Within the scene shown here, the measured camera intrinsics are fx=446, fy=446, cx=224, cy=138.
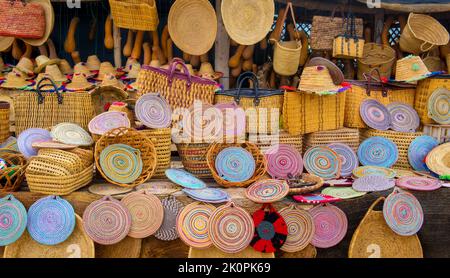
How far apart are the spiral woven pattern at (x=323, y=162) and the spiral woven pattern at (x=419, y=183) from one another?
462mm

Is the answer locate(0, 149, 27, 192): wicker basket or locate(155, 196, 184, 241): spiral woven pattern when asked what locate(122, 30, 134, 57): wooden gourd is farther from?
locate(155, 196, 184, 241): spiral woven pattern

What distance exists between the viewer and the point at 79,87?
456cm

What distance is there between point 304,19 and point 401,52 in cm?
113

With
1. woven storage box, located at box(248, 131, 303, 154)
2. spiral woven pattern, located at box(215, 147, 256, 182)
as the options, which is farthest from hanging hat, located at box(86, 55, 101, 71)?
spiral woven pattern, located at box(215, 147, 256, 182)

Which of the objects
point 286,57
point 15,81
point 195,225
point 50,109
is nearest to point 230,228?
point 195,225

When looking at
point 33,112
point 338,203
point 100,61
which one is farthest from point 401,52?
point 33,112

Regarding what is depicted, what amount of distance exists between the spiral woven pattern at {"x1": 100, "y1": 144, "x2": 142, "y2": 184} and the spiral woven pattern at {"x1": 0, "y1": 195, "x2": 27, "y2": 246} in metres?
0.56

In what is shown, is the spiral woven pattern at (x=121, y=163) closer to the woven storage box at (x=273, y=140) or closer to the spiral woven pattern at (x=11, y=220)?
the spiral woven pattern at (x=11, y=220)

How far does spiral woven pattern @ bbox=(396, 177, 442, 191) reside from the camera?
3.16 m

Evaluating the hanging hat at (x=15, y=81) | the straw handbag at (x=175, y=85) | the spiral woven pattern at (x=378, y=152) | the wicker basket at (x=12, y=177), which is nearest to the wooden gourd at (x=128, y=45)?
the hanging hat at (x=15, y=81)

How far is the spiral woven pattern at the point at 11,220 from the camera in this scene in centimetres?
265

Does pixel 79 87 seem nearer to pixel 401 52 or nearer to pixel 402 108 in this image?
pixel 402 108

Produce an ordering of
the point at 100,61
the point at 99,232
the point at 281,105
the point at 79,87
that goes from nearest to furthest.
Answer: the point at 99,232 → the point at 281,105 → the point at 79,87 → the point at 100,61

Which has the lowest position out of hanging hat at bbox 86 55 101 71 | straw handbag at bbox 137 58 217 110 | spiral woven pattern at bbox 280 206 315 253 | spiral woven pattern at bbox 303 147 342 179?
spiral woven pattern at bbox 280 206 315 253
